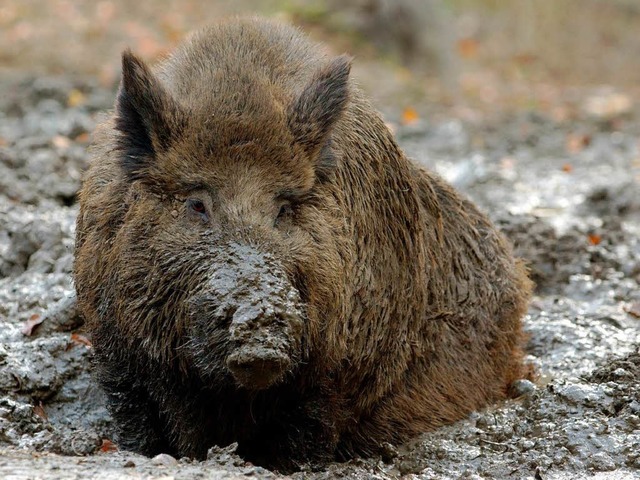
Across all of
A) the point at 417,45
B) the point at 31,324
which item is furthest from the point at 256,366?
the point at 417,45

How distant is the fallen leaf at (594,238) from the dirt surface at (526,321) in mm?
33

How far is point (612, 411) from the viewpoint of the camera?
240 inches

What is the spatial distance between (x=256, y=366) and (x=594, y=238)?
232 inches

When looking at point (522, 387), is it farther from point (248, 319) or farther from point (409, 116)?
point (409, 116)

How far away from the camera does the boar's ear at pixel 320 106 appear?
5.20 m

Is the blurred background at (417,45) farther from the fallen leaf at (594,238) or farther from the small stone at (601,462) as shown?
the small stone at (601,462)

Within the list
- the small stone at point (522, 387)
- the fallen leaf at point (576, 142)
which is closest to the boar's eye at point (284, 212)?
the small stone at point (522, 387)

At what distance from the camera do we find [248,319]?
Result: 14.6 ft

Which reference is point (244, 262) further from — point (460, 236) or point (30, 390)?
point (460, 236)

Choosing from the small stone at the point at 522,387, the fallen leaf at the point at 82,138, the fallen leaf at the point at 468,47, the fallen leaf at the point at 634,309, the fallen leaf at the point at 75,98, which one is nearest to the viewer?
the small stone at the point at 522,387

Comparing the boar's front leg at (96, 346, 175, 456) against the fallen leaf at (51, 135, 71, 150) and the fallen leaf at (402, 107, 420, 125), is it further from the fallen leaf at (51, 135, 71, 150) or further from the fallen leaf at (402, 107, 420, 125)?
the fallen leaf at (402, 107, 420, 125)

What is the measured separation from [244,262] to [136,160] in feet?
2.90

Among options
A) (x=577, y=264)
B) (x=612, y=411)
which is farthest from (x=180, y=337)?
(x=577, y=264)

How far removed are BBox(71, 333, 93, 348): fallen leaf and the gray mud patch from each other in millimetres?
12
